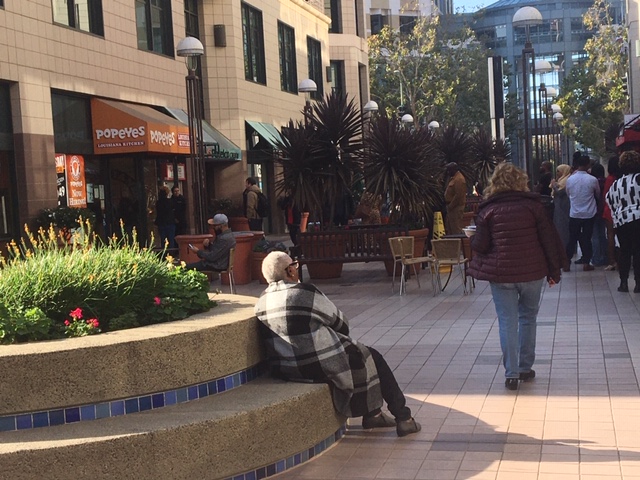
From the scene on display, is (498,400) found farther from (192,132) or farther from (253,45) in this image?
(253,45)

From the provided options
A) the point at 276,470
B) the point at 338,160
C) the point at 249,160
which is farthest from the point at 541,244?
the point at 249,160

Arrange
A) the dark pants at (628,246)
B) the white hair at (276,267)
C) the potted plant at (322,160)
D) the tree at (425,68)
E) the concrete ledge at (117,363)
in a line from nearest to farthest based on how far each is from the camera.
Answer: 1. the concrete ledge at (117,363)
2. the white hair at (276,267)
3. the dark pants at (628,246)
4. the potted plant at (322,160)
5. the tree at (425,68)

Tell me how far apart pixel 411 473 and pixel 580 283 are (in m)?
10.6

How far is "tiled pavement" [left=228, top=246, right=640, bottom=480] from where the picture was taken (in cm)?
618

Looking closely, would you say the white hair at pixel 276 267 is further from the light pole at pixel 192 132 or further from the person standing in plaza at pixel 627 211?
the light pole at pixel 192 132

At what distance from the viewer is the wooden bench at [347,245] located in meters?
17.8

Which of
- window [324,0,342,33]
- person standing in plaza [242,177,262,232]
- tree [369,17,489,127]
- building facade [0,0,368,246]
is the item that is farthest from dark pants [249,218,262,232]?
tree [369,17,489,127]

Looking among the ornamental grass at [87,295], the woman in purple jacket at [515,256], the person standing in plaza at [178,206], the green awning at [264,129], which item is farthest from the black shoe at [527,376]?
the green awning at [264,129]

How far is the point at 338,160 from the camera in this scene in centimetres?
1936

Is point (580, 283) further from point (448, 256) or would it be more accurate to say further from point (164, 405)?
point (164, 405)

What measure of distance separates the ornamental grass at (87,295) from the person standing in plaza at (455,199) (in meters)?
14.0

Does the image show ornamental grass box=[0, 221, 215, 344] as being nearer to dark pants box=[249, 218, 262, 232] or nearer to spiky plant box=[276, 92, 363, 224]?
spiky plant box=[276, 92, 363, 224]

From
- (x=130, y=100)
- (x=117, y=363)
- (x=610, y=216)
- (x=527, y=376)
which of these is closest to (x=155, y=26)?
(x=130, y=100)

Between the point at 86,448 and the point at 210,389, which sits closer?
the point at 86,448
